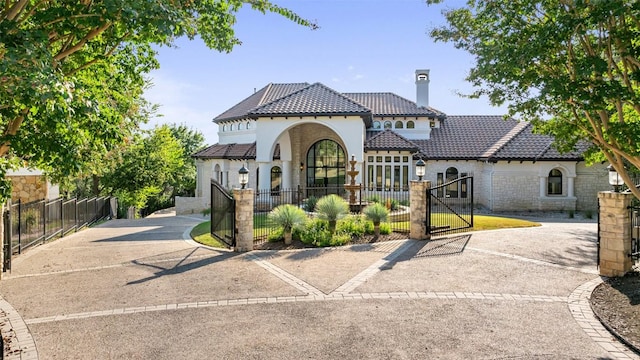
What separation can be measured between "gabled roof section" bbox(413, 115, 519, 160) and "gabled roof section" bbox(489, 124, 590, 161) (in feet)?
5.71

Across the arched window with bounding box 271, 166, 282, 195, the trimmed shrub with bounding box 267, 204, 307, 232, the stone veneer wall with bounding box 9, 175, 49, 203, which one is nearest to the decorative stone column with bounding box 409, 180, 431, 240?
the trimmed shrub with bounding box 267, 204, 307, 232

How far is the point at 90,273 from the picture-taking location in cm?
966

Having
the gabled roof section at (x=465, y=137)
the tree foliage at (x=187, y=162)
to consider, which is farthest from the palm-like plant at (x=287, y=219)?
the tree foliage at (x=187, y=162)

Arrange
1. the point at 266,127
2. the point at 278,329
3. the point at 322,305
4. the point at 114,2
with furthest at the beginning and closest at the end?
1. the point at 266,127
2. the point at 322,305
3. the point at 278,329
4. the point at 114,2

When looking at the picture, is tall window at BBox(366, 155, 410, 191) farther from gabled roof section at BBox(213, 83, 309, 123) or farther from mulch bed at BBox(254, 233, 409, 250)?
mulch bed at BBox(254, 233, 409, 250)

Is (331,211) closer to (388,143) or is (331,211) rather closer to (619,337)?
(619,337)

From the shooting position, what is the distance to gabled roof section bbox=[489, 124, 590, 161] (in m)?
23.1

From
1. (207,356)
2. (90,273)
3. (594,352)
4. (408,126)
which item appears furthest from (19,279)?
(408,126)

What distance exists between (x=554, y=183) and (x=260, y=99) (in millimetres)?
20504

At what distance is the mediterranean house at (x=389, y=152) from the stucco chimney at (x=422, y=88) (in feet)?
0.24

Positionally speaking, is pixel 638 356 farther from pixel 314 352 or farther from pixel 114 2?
pixel 114 2

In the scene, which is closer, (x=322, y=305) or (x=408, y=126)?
(x=322, y=305)

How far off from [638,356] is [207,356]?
585cm

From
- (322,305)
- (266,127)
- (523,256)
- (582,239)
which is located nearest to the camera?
(322,305)
